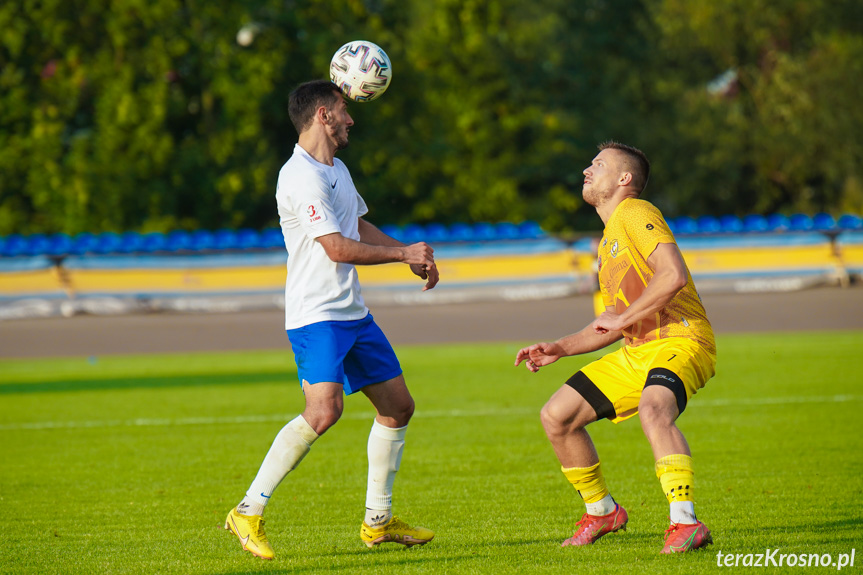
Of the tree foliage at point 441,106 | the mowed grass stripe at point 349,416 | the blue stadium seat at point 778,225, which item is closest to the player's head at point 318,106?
the mowed grass stripe at point 349,416

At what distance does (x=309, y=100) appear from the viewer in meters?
5.25

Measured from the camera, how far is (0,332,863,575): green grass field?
16.5 ft

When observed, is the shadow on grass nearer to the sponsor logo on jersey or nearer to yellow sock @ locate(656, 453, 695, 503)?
the sponsor logo on jersey

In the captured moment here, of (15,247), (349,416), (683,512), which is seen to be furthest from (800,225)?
(683,512)

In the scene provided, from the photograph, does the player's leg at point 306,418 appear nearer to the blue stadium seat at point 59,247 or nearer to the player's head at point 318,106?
the player's head at point 318,106

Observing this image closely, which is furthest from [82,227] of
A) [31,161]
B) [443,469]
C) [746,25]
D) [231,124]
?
[746,25]

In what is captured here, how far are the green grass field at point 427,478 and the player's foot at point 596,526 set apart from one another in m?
0.09

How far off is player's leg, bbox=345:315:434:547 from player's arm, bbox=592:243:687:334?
3.97 ft

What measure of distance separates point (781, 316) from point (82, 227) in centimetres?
1901

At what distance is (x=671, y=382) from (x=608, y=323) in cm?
39

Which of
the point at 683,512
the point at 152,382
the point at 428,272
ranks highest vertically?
the point at 428,272

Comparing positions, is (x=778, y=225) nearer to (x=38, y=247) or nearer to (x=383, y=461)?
(x=38, y=247)

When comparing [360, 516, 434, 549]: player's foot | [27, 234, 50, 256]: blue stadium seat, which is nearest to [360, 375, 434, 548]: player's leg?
[360, 516, 434, 549]: player's foot

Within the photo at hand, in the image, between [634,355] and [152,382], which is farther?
[152,382]
